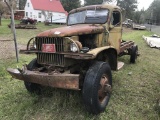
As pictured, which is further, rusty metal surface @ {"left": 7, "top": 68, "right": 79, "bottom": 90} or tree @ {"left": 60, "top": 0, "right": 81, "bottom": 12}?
tree @ {"left": 60, "top": 0, "right": 81, "bottom": 12}

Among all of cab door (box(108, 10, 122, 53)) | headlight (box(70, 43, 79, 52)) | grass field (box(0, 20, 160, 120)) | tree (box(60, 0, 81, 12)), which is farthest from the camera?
tree (box(60, 0, 81, 12))

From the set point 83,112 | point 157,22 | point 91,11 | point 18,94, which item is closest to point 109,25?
point 91,11

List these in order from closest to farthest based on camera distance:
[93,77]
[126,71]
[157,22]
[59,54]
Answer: [93,77]
[59,54]
[126,71]
[157,22]

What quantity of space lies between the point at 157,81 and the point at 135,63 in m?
1.98

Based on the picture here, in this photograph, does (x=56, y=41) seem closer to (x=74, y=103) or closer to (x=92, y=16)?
(x=74, y=103)

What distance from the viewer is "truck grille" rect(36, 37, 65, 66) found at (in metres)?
3.68

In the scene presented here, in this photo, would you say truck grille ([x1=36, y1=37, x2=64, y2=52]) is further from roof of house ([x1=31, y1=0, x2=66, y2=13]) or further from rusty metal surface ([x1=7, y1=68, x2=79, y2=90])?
roof of house ([x1=31, y1=0, x2=66, y2=13])

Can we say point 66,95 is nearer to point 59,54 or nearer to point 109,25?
point 59,54

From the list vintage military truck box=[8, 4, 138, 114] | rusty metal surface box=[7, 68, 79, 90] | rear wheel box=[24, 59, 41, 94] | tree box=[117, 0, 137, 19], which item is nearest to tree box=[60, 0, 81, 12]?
tree box=[117, 0, 137, 19]

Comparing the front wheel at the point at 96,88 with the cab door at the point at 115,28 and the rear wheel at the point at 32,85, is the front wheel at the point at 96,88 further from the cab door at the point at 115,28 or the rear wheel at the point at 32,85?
the cab door at the point at 115,28

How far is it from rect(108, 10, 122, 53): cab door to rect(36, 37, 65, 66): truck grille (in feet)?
5.97

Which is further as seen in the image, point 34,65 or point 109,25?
point 109,25

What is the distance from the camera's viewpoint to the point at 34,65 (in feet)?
14.1

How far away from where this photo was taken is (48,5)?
130ft
